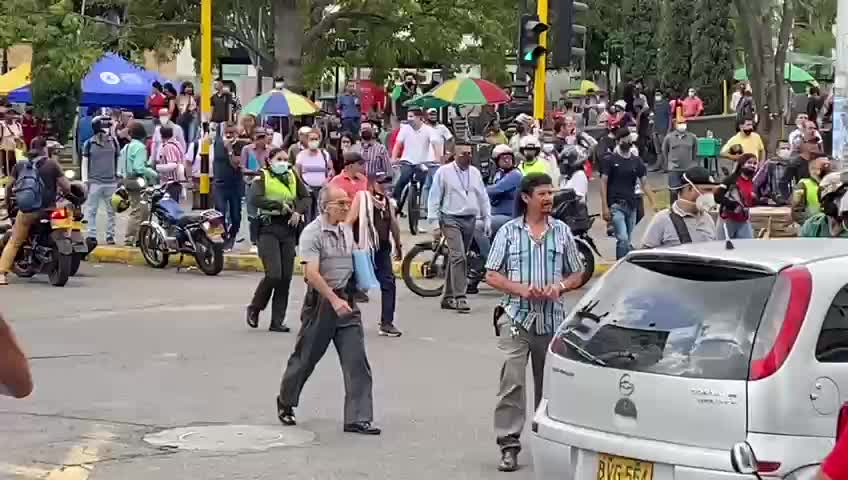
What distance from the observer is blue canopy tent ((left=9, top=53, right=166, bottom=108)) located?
35.6 meters

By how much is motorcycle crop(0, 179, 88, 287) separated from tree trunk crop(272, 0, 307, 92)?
1489cm

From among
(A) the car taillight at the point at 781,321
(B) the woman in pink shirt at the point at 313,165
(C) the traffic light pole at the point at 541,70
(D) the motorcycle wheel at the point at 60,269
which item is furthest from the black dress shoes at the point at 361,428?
(B) the woman in pink shirt at the point at 313,165

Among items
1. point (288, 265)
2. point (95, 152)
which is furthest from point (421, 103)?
point (288, 265)

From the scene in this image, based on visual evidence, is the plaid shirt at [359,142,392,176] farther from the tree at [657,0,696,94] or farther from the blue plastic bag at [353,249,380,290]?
Result: the tree at [657,0,696,94]

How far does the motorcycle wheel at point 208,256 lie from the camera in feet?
63.7

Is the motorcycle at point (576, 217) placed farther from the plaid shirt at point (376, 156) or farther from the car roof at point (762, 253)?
the car roof at point (762, 253)

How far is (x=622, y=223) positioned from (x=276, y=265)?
5.72m

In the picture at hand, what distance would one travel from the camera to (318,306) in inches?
410

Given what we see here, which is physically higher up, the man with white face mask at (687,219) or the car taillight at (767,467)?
the man with white face mask at (687,219)

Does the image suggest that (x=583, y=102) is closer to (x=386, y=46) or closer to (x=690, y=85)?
(x=690, y=85)

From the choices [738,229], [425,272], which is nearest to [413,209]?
[425,272]

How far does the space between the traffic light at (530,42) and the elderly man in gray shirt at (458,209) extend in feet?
12.5

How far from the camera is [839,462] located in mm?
3850

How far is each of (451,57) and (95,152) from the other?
1393 cm
